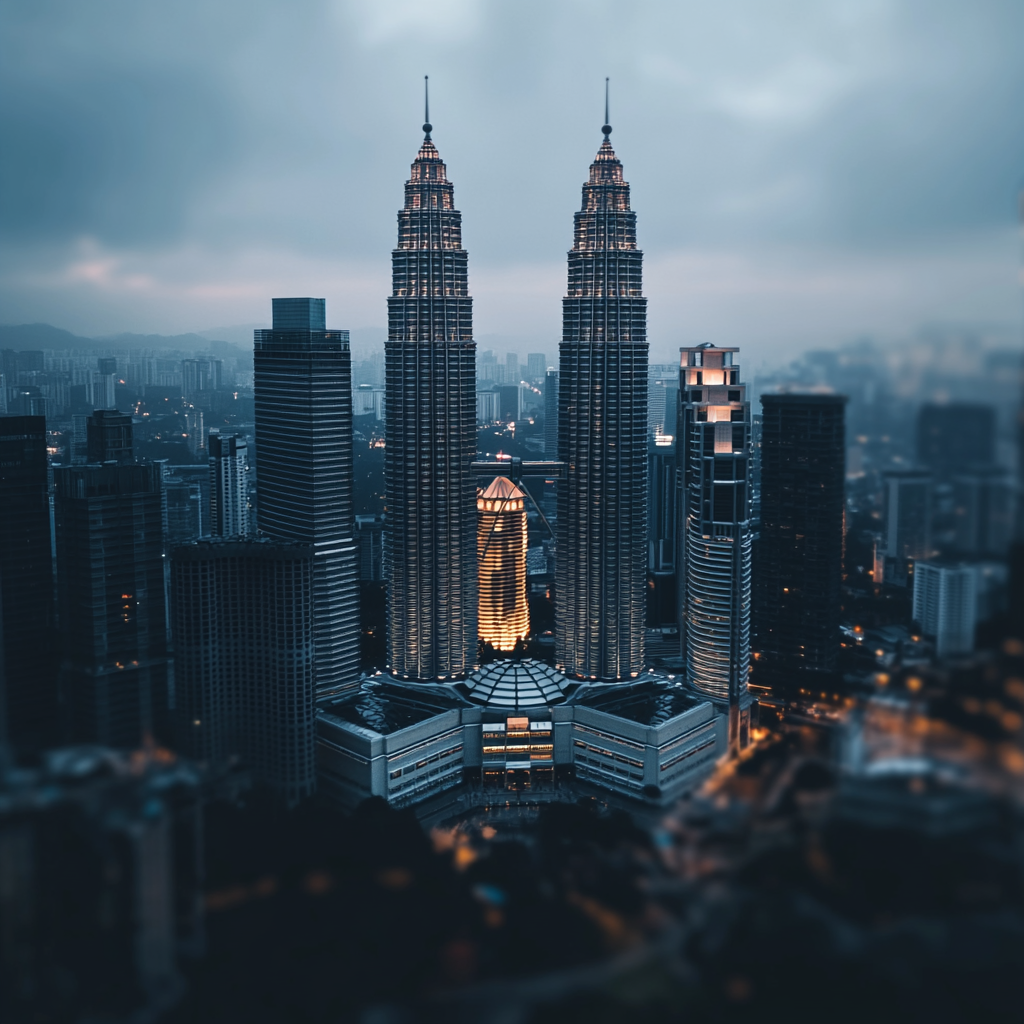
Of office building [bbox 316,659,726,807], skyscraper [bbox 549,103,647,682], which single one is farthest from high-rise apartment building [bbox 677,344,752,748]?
skyscraper [bbox 549,103,647,682]

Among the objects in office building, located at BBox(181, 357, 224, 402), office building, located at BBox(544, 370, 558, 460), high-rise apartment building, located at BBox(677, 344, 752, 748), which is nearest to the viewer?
high-rise apartment building, located at BBox(677, 344, 752, 748)

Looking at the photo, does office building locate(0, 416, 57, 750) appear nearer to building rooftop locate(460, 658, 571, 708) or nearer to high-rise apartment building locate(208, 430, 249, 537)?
high-rise apartment building locate(208, 430, 249, 537)

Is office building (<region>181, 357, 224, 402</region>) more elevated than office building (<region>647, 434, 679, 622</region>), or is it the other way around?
office building (<region>181, 357, 224, 402</region>)

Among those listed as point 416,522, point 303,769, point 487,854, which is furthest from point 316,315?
point 487,854

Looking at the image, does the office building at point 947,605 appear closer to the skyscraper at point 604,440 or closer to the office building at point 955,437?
the office building at point 955,437

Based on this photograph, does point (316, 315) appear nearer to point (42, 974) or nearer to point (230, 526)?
point (230, 526)

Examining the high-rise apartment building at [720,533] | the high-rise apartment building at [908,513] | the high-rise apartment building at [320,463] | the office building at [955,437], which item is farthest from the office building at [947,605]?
the high-rise apartment building at [320,463]

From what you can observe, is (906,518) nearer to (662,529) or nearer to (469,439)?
(469,439)

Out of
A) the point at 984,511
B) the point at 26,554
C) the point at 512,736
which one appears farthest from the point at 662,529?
the point at 984,511
